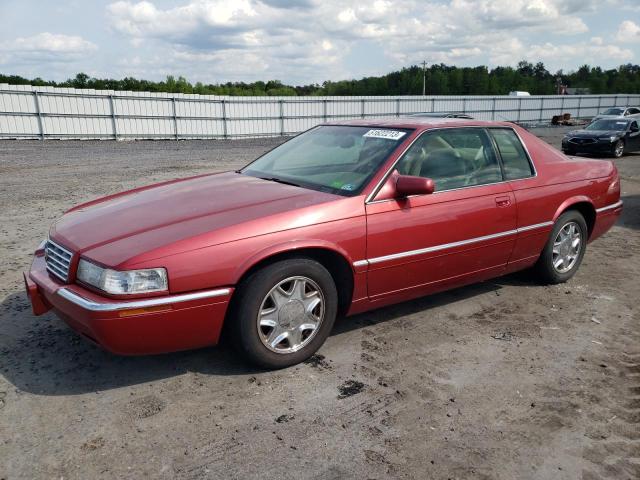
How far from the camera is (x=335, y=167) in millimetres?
3918

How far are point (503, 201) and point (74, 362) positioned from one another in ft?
11.1

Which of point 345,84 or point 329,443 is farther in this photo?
point 345,84

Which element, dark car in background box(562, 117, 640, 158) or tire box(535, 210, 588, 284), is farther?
dark car in background box(562, 117, 640, 158)

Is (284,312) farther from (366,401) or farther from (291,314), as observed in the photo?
(366,401)

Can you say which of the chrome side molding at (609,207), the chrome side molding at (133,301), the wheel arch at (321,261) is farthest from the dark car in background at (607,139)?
the chrome side molding at (133,301)

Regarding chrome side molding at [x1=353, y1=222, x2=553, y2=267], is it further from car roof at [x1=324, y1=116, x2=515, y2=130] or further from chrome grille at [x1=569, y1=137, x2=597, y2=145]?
chrome grille at [x1=569, y1=137, x2=597, y2=145]

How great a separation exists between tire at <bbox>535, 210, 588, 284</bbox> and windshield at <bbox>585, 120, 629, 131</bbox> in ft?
50.8

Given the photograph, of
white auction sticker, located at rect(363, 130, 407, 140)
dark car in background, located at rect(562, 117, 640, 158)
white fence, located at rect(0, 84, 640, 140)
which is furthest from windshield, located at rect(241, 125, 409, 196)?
white fence, located at rect(0, 84, 640, 140)

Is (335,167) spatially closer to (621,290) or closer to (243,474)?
(243,474)

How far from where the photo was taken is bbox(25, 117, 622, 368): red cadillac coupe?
2850 millimetres

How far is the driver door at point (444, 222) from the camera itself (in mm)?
3549

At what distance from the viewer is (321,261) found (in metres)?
3.42

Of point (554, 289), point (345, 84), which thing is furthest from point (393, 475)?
point (345, 84)

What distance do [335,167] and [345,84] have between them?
107818mm
